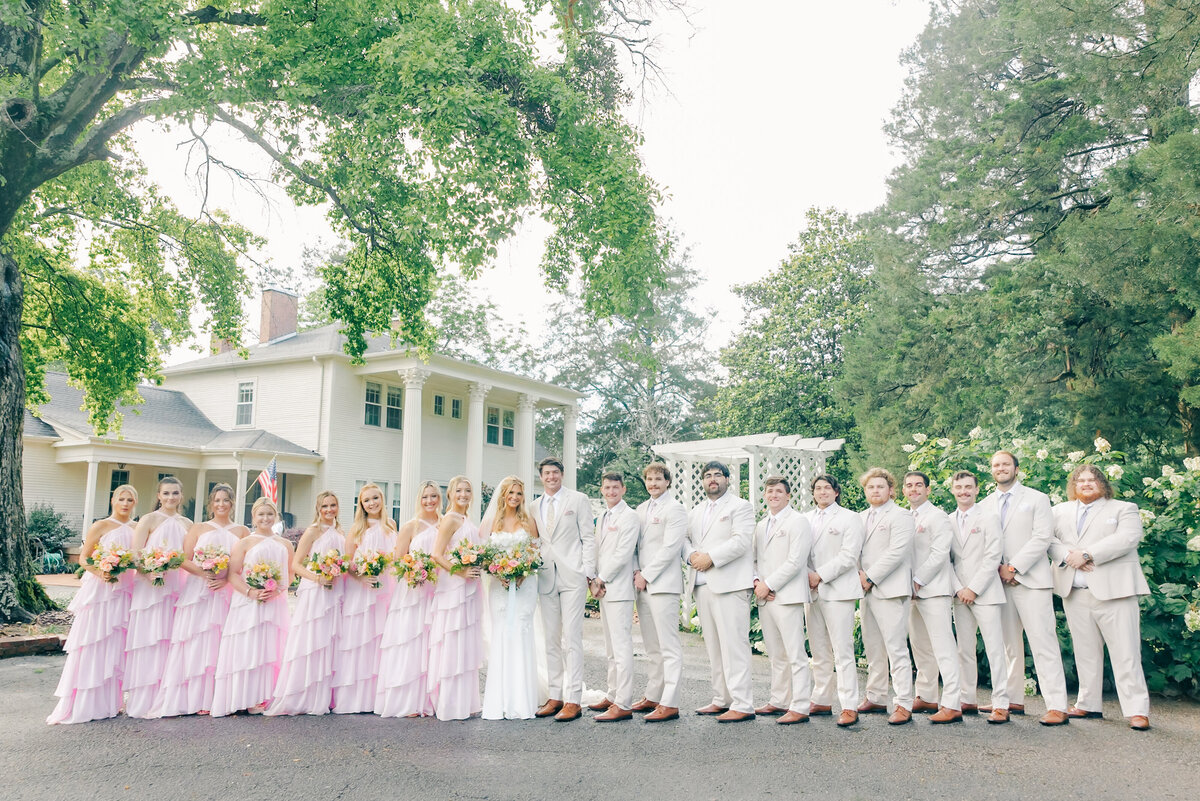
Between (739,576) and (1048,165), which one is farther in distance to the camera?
(1048,165)

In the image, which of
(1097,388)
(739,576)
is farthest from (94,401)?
(1097,388)

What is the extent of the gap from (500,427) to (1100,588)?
26.6m

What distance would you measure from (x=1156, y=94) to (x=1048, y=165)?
3.24 metres

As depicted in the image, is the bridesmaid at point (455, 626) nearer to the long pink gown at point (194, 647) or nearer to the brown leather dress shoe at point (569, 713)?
the brown leather dress shoe at point (569, 713)

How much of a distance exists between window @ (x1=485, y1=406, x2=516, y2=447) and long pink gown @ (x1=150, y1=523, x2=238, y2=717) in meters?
24.4

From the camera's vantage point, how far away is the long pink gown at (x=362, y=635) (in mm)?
7582

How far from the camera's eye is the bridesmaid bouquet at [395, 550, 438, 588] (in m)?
7.43

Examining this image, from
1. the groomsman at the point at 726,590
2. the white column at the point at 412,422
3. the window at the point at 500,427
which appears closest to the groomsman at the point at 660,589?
the groomsman at the point at 726,590

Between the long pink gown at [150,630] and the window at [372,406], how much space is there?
2063 centimetres

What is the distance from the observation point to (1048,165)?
1720 centimetres

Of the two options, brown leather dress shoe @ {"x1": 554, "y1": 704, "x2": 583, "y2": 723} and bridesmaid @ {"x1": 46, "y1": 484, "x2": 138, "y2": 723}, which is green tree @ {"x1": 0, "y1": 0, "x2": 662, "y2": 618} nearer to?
bridesmaid @ {"x1": 46, "y1": 484, "x2": 138, "y2": 723}

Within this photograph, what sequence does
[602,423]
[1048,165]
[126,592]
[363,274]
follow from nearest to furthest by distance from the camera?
[126,592]
[363,274]
[1048,165]
[602,423]

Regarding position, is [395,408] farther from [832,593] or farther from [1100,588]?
[1100,588]

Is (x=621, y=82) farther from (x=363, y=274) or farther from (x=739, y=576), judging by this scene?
(x=739, y=576)
